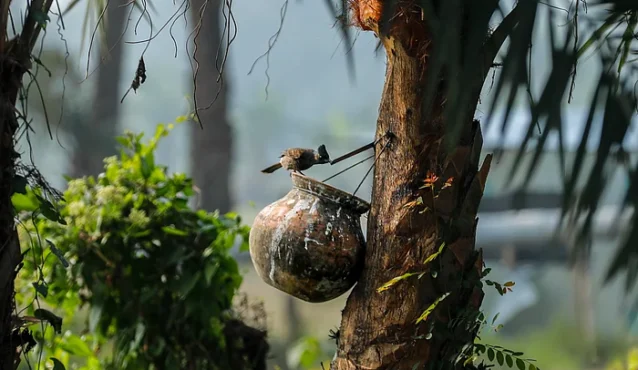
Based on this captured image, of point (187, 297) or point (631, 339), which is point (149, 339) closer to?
point (187, 297)

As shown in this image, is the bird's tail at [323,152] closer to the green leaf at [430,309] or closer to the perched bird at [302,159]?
the perched bird at [302,159]

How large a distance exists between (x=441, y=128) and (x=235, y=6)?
0.39m

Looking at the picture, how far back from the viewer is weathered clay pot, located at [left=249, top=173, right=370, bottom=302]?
54.7 inches

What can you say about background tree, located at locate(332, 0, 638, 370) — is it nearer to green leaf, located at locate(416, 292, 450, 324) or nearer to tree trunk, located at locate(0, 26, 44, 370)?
green leaf, located at locate(416, 292, 450, 324)

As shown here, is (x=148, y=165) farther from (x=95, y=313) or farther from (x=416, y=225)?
(x=416, y=225)

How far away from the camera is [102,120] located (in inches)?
247

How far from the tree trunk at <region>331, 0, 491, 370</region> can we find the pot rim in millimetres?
96

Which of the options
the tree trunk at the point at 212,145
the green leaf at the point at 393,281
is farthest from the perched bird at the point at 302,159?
the tree trunk at the point at 212,145

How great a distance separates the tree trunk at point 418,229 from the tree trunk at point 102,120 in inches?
181

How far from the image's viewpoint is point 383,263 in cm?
135

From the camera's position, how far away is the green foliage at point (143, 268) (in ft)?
6.60

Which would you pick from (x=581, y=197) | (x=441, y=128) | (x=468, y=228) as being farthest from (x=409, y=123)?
(x=581, y=197)

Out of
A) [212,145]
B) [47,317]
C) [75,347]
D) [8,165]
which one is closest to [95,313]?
[75,347]

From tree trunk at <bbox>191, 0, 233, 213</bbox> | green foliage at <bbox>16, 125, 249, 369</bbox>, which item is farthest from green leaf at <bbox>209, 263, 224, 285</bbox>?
tree trunk at <bbox>191, 0, 233, 213</bbox>
